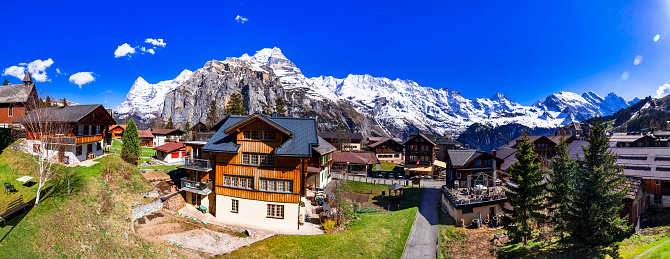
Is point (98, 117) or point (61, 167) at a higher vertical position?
point (98, 117)

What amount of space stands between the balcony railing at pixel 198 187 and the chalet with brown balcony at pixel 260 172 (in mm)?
1099

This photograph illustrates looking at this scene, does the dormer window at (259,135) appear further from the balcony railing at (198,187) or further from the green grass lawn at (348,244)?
the green grass lawn at (348,244)

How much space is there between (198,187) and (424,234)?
26.1 meters

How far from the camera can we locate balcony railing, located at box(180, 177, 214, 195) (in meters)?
30.0

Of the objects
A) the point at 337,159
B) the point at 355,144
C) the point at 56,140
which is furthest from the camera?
the point at 355,144

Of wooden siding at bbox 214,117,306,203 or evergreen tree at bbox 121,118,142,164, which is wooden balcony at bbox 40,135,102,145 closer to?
evergreen tree at bbox 121,118,142,164

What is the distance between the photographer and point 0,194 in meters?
22.5

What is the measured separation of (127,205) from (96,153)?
22763 mm

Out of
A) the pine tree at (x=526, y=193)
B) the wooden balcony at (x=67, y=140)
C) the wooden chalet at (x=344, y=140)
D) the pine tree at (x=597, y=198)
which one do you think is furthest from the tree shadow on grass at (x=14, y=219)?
the wooden chalet at (x=344, y=140)

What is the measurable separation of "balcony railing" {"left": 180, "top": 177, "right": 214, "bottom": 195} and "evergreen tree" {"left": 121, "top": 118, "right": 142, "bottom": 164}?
41.4 ft

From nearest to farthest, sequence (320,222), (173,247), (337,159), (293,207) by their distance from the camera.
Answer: (173,247) → (293,207) → (320,222) → (337,159)

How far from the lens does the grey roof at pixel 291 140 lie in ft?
90.1

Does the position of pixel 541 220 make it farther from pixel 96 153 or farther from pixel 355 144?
pixel 355 144

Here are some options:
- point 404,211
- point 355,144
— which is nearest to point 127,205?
point 404,211
